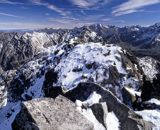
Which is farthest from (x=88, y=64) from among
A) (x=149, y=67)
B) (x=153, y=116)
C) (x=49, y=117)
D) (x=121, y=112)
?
(x=49, y=117)

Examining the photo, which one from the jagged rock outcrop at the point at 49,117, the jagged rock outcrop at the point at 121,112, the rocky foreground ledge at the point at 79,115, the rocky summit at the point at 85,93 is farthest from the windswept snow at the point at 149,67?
the jagged rock outcrop at the point at 49,117

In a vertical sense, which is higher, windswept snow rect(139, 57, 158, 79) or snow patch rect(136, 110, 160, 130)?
snow patch rect(136, 110, 160, 130)

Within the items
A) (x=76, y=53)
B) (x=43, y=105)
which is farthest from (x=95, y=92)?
(x=76, y=53)

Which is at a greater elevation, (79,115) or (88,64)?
(79,115)

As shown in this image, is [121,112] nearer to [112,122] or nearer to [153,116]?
[112,122]

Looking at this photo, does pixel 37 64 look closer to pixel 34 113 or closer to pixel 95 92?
pixel 95 92

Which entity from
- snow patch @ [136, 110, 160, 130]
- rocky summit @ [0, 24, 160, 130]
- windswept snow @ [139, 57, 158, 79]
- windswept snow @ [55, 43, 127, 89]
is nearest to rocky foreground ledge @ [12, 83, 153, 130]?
rocky summit @ [0, 24, 160, 130]

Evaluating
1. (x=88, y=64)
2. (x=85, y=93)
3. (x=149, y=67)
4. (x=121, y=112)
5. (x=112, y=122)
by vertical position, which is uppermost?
(x=121, y=112)

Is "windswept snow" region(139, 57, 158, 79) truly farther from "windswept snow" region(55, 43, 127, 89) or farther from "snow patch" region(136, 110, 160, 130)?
"snow patch" region(136, 110, 160, 130)
